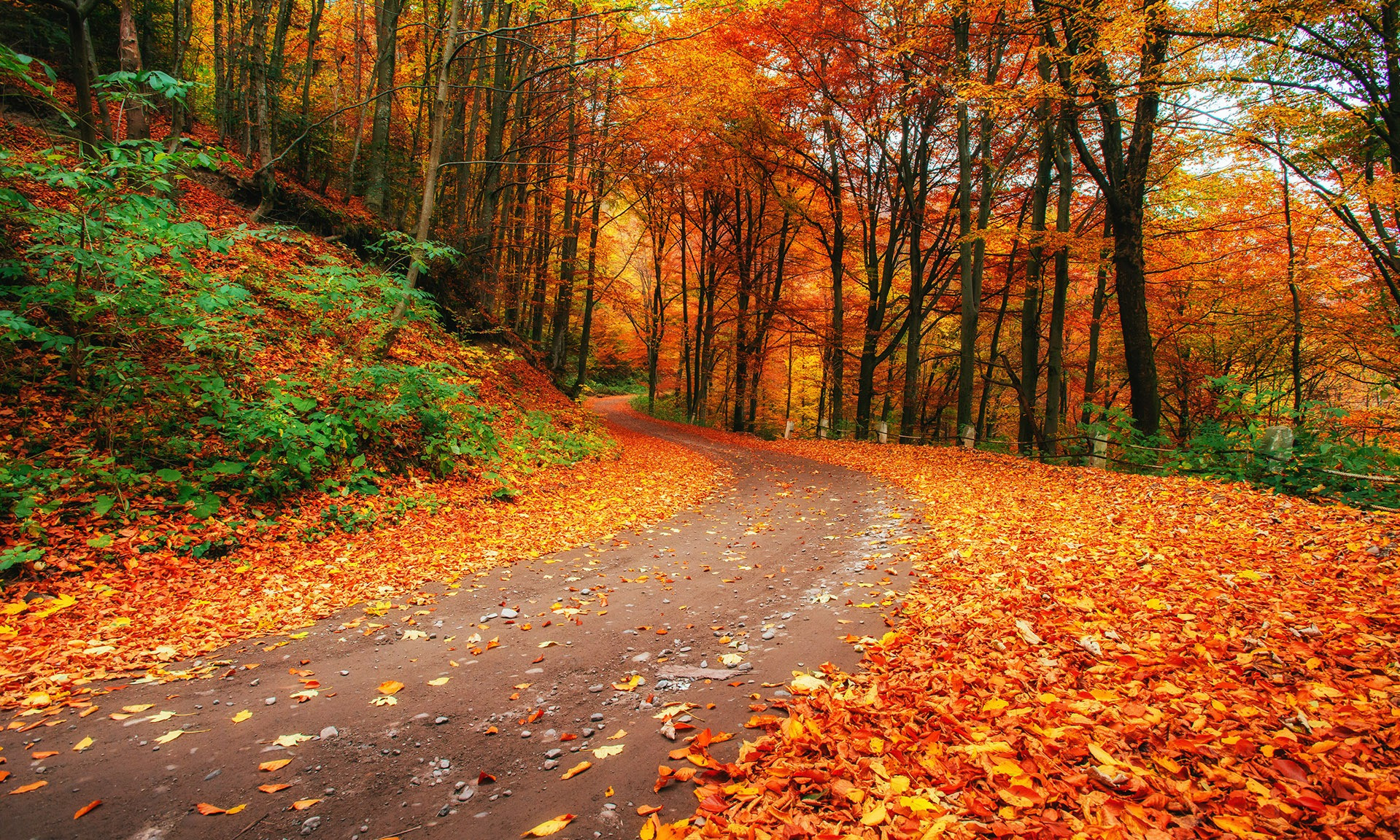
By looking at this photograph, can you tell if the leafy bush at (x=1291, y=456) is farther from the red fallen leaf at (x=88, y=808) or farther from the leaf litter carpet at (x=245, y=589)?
the red fallen leaf at (x=88, y=808)

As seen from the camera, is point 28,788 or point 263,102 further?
point 263,102

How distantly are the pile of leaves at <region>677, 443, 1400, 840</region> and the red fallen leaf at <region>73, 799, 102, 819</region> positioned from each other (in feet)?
8.16

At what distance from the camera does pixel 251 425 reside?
231 inches

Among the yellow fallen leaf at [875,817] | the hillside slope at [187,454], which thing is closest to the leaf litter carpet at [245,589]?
the hillside slope at [187,454]

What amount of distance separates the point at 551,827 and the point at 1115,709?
2.58 meters

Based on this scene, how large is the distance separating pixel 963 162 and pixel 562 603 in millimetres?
14763

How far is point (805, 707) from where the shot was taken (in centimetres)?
297

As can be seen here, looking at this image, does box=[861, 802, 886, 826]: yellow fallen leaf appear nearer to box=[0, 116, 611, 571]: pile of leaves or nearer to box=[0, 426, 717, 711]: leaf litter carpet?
box=[0, 426, 717, 711]: leaf litter carpet

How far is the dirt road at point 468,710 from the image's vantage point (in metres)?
2.40

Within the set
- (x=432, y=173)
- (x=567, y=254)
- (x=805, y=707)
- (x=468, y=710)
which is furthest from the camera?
(x=567, y=254)

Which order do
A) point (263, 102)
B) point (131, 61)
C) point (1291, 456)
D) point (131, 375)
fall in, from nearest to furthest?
point (131, 375)
point (1291, 456)
point (131, 61)
point (263, 102)

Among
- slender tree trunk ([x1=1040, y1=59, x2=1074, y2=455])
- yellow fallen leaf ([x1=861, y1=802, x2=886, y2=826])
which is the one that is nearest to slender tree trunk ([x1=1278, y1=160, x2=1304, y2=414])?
slender tree trunk ([x1=1040, y1=59, x2=1074, y2=455])

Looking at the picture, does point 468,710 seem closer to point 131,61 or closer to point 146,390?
point 146,390

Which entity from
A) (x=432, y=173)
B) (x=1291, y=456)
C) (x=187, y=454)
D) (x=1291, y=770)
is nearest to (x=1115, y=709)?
(x=1291, y=770)
